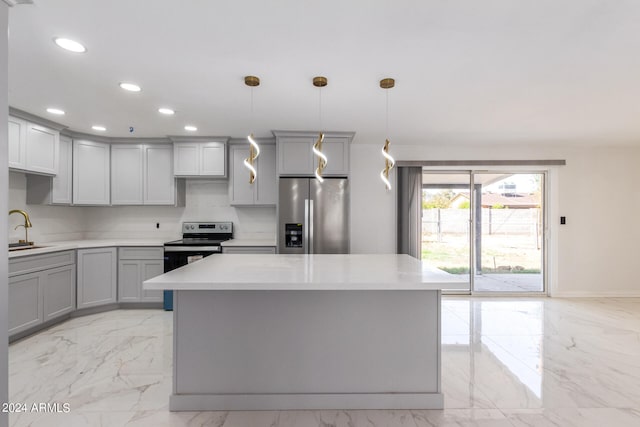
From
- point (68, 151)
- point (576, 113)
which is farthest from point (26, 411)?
point (576, 113)

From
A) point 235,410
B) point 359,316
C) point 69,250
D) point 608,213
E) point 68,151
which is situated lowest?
point 235,410

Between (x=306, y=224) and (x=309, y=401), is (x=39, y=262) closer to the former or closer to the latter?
(x=306, y=224)

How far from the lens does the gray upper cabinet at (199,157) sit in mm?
4281

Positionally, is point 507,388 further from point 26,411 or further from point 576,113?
point 26,411

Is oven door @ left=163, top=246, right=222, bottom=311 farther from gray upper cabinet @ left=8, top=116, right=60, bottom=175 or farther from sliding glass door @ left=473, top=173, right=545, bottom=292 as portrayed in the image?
Result: sliding glass door @ left=473, top=173, right=545, bottom=292

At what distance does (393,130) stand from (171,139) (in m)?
2.95

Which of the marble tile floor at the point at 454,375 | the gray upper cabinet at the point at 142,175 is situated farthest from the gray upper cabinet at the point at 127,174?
the marble tile floor at the point at 454,375

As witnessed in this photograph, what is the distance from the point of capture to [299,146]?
4008 millimetres

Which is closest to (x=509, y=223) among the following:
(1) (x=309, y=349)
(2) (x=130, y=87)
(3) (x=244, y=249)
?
(3) (x=244, y=249)

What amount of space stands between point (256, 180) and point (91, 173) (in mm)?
2159

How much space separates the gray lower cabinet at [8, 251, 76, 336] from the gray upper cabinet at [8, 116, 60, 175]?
98cm

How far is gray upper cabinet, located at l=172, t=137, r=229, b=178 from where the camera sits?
4.28m

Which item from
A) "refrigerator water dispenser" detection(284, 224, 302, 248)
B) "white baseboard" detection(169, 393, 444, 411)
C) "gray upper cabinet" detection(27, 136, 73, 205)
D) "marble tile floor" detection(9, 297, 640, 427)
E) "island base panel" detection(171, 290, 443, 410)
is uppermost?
"gray upper cabinet" detection(27, 136, 73, 205)

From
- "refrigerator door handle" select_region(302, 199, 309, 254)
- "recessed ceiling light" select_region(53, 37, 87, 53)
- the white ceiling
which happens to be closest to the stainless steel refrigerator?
"refrigerator door handle" select_region(302, 199, 309, 254)
